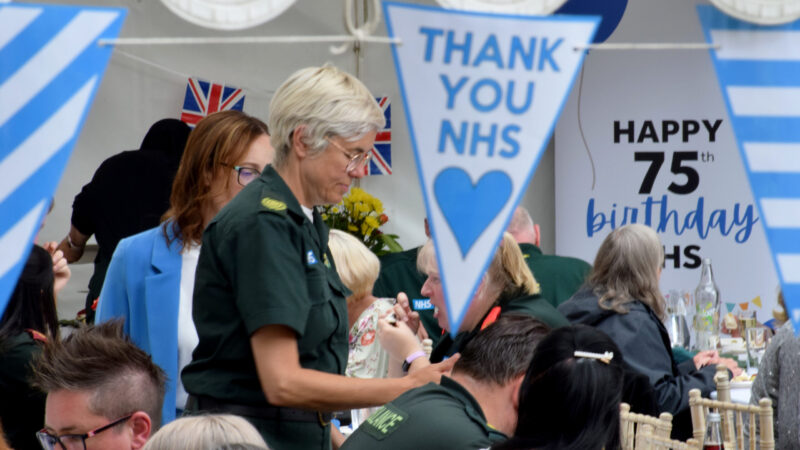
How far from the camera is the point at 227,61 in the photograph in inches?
182

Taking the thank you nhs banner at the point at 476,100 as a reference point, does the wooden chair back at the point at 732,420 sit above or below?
below

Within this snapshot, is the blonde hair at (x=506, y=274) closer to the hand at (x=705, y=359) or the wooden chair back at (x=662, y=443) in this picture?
the wooden chair back at (x=662, y=443)

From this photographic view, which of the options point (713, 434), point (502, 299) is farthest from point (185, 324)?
point (713, 434)

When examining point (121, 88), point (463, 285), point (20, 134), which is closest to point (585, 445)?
point (463, 285)

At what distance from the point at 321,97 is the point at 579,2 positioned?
3.23 metres

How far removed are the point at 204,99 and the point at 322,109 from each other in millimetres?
2827

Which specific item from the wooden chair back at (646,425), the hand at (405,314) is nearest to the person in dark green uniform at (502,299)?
the hand at (405,314)

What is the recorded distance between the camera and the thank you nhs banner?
5.58ft

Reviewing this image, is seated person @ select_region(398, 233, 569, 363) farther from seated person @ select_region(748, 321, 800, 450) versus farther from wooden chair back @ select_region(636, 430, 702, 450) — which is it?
seated person @ select_region(748, 321, 800, 450)

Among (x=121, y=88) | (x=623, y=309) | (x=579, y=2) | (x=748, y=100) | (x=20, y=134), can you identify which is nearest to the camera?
(x=20, y=134)

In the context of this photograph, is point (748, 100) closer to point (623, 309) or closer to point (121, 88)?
point (623, 309)

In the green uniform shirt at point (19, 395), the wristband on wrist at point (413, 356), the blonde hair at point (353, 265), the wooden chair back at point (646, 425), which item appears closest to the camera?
the wooden chair back at point (646, 425)

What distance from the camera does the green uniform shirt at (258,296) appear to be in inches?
71.1

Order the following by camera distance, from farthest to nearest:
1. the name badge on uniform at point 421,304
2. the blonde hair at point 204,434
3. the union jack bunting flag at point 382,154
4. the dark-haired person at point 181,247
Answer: the union jack bunting flag at point 382,154
the name badge on uniform at point 421,304
the dark-haired person at point 181,247
the blonde hair at point 204,434
